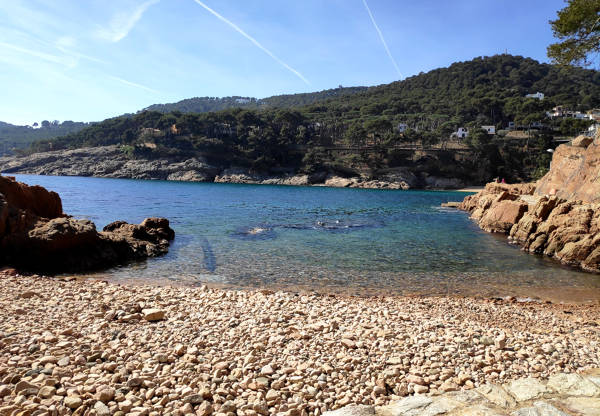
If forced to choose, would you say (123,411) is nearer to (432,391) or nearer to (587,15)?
(432,391)

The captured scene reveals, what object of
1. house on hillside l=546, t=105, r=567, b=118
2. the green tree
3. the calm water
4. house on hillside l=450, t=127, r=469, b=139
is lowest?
the calm water

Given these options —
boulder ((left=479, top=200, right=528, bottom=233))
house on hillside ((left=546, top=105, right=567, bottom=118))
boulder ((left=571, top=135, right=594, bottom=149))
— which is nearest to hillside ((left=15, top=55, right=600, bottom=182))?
house on hillside ((left=546, top=105, right=567, bottom=118))

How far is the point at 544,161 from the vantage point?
245 feet

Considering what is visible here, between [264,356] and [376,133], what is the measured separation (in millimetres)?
Answer: 96330

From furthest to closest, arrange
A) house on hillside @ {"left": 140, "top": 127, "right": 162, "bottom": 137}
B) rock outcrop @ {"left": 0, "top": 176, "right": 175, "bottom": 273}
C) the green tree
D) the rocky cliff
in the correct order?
house on hillside @ {"left": 140, "top": 127, "right": 162, "bottom": 137}
the green tree
the rocky cliff
rock outcrop @ {"left": 0, "top": 176, "right": 175, "bottom": 273}

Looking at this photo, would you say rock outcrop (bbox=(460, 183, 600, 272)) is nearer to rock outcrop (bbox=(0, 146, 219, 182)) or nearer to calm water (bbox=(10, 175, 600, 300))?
calm water (bbox=(10, 175, 600, 300))

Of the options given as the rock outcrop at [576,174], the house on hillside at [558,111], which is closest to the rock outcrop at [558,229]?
the rock outcrop at [576,174]

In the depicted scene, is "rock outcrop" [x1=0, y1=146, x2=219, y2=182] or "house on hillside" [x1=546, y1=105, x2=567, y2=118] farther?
"house on hillside" [x1=546, y1=105, x2=567, y2=118]

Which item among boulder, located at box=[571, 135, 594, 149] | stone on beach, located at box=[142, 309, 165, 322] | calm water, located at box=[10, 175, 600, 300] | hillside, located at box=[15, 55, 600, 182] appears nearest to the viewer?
stone on beach, located at box=[142, 309, 165, 322]

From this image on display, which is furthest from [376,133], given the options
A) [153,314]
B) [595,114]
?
[153,314]

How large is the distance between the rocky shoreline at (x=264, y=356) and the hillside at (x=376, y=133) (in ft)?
247

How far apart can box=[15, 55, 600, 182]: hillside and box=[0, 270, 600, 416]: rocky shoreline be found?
7538 centimetres

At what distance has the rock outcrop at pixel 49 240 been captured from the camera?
11633mm

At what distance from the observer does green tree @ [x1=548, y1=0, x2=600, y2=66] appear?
19055 millimetres
